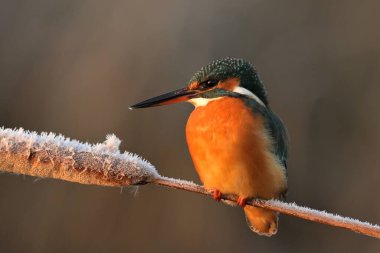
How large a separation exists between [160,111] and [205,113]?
51.3 inches

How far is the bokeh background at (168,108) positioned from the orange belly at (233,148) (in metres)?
1.19

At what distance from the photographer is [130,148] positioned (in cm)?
263

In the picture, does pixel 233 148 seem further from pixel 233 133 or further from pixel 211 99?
pixel 211 99

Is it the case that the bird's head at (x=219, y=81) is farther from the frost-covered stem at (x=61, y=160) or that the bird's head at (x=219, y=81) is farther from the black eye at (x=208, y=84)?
the frost-covered stem at (x=61, y=160)

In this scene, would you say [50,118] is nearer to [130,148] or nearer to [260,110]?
[130,148]

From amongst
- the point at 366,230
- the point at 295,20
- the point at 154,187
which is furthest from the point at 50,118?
the point at 366,230

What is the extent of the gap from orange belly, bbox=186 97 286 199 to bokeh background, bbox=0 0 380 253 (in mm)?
1192

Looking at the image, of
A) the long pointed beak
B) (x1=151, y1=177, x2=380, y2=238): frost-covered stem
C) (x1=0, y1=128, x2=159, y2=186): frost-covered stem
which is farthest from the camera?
the long pointed beak

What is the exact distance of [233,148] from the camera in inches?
54.2

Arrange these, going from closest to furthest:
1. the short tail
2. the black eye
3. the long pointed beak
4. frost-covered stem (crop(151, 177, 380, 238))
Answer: frost-covered stem (crop(151, 177, 380, 238)) < the long pointed beak < the black eye < the short tail

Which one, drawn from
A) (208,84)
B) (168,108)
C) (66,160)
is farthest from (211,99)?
(168,108)

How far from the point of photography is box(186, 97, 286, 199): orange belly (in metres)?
1.38

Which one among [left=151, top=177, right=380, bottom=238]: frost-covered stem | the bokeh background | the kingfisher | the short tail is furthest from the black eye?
the bokeh background

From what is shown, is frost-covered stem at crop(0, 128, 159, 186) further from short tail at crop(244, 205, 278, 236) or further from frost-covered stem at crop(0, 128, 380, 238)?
short tail at crop(244, 205, 278, 236)
